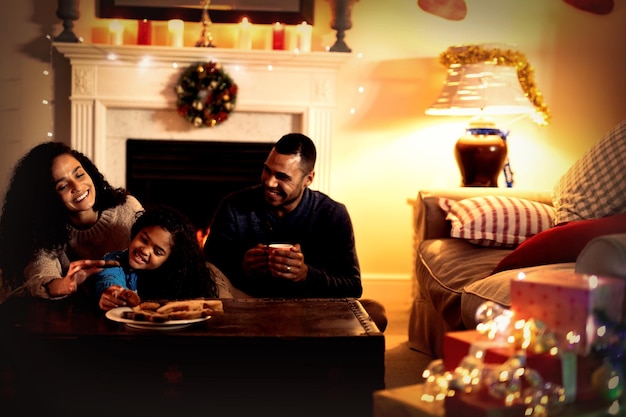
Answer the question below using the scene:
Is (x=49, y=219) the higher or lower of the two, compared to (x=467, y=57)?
lower

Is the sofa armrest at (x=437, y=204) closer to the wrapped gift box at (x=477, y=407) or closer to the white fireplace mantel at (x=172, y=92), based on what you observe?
the white fireplace mantel at (x=172, y=92)

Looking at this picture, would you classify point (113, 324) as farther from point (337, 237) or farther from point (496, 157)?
point (496, 157)

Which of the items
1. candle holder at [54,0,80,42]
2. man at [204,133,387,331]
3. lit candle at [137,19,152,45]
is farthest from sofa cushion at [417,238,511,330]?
candle holder at [54,0,80,42]

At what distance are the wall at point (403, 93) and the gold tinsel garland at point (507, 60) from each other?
0.29m

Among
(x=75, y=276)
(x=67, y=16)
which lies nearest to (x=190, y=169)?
(x=67, y=16)

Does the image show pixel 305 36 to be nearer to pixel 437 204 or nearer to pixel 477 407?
pixel 437 204

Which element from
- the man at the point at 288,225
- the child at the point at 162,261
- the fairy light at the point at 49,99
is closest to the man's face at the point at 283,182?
the man at the point at 288,225

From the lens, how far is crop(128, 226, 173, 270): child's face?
2172 millimetres

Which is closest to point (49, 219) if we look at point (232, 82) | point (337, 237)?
point (337, 237)

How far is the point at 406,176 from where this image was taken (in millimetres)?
4418

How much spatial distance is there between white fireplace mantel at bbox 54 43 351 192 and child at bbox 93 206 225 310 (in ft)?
6.60

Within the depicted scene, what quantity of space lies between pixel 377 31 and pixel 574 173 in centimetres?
177

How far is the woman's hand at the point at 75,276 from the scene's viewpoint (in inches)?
83.0

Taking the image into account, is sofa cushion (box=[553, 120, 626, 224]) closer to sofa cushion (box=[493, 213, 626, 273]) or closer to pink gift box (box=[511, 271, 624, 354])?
sofa cushion (box=[493, 213, 626, 273])
